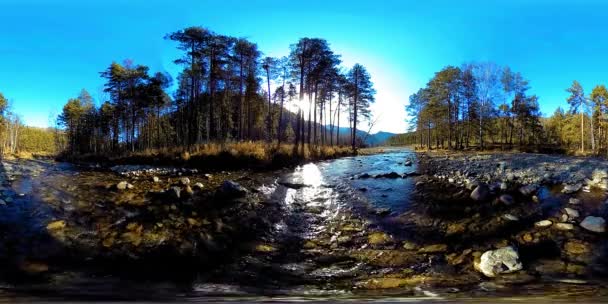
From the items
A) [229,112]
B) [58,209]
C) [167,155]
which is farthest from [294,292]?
[229,112]

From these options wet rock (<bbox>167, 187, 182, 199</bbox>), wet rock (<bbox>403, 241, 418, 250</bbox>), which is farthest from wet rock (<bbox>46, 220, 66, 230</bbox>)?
wet rock (<bbox>403, 241, 418, 250</bbox>)

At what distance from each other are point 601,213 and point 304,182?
8.30 metres

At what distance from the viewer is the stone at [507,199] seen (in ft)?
26.4

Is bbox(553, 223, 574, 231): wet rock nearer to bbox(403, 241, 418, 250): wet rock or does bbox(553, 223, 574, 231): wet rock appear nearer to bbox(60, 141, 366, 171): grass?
bbox(403, 241, 418, 250): wet rock

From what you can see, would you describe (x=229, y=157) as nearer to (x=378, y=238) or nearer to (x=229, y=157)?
(x=229, y=157)

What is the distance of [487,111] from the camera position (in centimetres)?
4100

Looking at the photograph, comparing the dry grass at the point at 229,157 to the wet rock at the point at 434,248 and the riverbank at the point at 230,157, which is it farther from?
the wet rock at the point at 434,248

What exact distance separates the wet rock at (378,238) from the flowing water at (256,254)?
0.02 m

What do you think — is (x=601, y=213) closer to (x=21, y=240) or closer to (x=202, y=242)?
(x=202, y=242)

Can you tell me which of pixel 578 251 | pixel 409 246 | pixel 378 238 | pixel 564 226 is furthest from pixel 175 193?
pixel 564 226

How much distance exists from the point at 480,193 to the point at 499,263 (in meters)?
4.59

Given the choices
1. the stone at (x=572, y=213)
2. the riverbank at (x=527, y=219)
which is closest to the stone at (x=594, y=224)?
the riverbank at (x=527, y=219)

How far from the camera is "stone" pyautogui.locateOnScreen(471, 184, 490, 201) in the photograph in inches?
341

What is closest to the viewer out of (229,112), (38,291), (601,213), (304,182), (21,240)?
(38,291)
